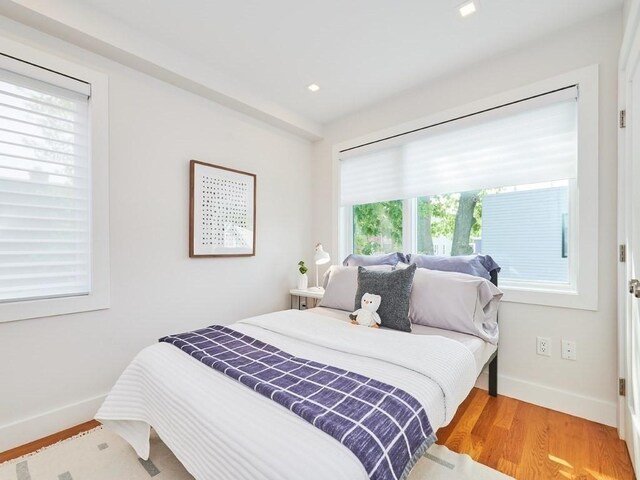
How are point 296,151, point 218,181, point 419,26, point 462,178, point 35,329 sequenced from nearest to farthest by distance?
point 35,329 < point 419,26 < point 462,178 < point 218,181 < point 296,151

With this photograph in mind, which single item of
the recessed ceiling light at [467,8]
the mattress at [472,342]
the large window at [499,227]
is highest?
the recessed ceiling light at [467,8]

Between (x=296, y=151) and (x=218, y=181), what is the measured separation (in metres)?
1.12

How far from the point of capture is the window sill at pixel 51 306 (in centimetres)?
174

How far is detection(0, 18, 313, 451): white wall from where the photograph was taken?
5.99 ft

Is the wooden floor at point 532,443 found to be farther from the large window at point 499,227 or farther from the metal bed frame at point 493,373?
the large window at point 499,227

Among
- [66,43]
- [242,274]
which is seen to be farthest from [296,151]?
[66,43]

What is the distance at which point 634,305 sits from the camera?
1523 millimetres

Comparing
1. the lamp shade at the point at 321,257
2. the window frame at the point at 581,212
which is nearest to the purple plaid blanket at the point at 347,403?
the window frame at the point at 581,212

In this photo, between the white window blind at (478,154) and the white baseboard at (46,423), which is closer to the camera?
the white baseboard at (46,423)

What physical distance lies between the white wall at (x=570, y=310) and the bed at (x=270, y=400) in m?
0.43

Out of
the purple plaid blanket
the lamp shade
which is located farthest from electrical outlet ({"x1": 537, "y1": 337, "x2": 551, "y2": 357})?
the lamp shade

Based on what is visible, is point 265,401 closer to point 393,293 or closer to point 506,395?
point 393,293

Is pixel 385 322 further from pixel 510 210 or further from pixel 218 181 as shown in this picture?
pixel 218 181

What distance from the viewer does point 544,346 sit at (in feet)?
7.01
